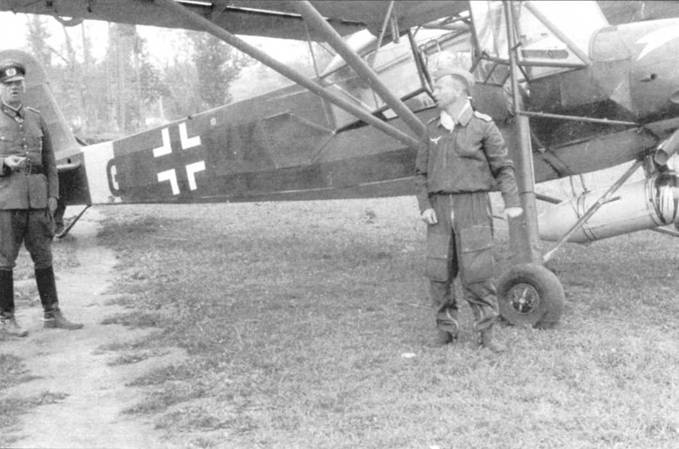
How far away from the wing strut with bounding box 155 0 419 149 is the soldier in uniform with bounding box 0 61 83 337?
1.29m

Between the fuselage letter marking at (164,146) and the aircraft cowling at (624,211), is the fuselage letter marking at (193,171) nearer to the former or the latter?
the fuselage letter marking at (164,146)

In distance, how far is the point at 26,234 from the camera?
5727mm

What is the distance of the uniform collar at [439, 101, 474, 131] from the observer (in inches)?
182

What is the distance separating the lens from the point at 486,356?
4.46m

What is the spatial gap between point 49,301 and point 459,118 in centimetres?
344

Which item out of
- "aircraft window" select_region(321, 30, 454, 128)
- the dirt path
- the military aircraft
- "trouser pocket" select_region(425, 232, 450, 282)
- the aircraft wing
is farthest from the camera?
"aircraft window" select_region(321, 30, 454, 128)

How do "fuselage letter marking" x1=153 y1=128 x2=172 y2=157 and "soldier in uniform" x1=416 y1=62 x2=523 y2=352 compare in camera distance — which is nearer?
"soldier in uniform" x1=416 y1=62 x2=523 y2=352

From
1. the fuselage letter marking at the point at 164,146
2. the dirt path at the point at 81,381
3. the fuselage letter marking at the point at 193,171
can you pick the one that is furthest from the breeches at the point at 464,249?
the fuselage letter marking at the point at 164,146

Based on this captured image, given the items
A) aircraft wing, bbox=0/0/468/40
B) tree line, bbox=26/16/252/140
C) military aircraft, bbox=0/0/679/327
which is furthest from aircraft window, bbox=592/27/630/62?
tree line, bbox=26/16/252/140

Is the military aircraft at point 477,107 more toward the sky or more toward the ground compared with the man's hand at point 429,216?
more toward the sky

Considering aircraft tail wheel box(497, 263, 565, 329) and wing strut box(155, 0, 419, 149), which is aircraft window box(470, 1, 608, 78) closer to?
wing strut box(155, 0, 419, 149)

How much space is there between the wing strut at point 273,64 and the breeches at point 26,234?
1835mm

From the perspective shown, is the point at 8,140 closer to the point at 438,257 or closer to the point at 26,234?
the point at 26,234

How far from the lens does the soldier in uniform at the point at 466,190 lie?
463 centimetres
